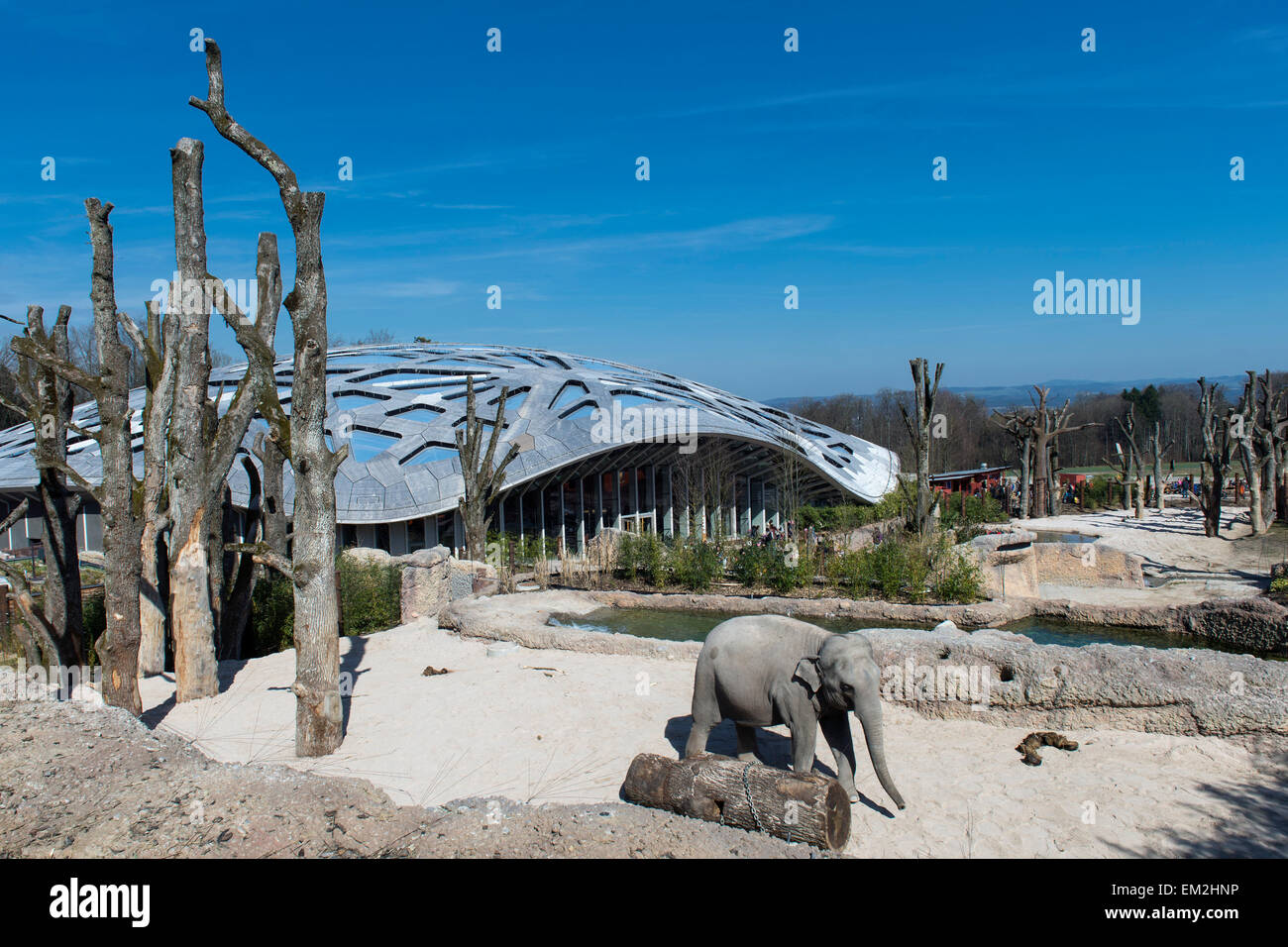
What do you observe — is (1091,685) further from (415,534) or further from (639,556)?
(415,534)

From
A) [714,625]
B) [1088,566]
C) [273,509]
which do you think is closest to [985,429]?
[1088,566]

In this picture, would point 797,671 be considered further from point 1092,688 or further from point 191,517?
point 191,517

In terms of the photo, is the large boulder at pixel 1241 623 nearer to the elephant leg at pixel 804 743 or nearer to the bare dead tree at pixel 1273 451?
the elephant leg at pixel 804 743

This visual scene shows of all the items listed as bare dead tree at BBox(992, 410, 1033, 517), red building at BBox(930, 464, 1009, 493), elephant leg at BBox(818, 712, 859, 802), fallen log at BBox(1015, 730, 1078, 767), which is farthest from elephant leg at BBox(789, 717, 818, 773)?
red building at BBox(930, 464, 1009, 493)

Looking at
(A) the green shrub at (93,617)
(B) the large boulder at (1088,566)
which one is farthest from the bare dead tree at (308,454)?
(B) the large boulder at (1088,566)

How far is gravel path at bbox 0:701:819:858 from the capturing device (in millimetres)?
4828

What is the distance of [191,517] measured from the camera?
9.51 m

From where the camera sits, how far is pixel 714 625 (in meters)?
15.0

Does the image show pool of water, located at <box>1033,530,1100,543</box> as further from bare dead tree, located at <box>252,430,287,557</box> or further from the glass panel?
bare dead tree, located at <box>252,430,287,557</box>

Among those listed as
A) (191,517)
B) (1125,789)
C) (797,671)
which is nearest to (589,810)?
(797,671)

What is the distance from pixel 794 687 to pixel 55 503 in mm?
8353

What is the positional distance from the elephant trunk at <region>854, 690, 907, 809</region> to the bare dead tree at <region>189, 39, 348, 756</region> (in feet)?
15.1
